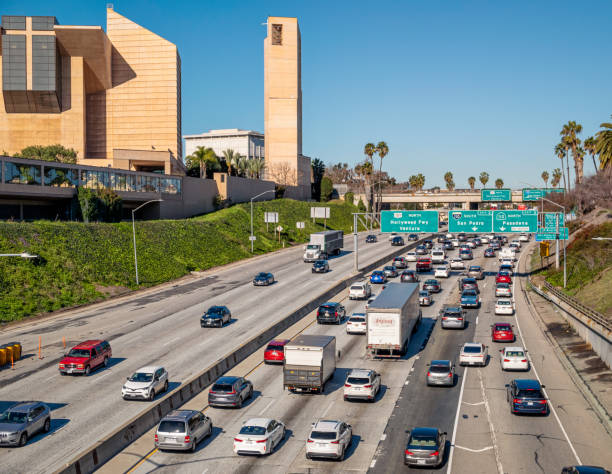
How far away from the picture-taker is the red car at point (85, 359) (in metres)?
39.3

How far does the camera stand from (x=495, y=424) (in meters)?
30.9

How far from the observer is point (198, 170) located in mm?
136125

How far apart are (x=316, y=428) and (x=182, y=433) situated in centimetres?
548

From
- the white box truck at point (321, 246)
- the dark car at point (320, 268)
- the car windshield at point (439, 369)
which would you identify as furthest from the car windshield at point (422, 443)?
the white box truck at point (321, 246)

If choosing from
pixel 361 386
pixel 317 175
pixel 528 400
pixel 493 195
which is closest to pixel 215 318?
pixel 361 386

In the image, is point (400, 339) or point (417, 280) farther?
point (417, 280)

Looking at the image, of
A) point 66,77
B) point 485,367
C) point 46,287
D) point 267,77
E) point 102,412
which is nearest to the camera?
point 102,412

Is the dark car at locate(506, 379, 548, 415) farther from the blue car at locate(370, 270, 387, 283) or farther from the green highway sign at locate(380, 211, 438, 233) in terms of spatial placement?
the blue car at locate(370, 270, 387, 283)

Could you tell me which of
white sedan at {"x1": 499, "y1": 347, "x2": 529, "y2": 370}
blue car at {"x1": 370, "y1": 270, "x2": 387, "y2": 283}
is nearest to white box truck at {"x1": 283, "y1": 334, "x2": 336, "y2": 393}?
white sedan at {"x1": 499, "y1": 347, "x2": 529, "y2": 370}

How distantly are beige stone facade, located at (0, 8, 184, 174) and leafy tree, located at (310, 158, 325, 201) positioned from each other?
160 ft

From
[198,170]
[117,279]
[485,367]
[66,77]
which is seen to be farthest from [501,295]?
[66,77]

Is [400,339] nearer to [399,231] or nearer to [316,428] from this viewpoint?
[316,428]

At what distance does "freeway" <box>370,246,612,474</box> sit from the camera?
26156mm

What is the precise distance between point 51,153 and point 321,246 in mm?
53116
